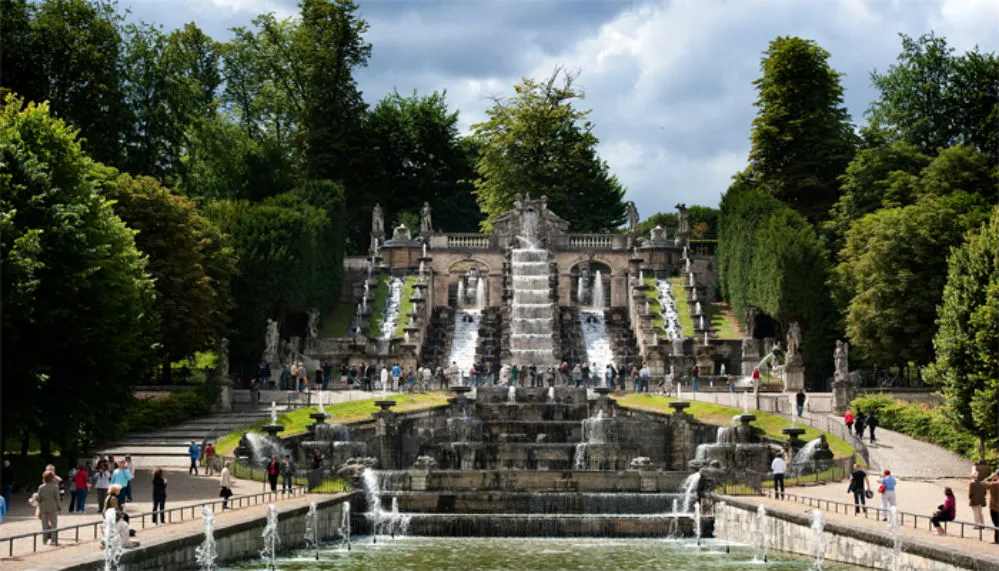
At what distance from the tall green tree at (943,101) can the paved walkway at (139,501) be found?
5089cm

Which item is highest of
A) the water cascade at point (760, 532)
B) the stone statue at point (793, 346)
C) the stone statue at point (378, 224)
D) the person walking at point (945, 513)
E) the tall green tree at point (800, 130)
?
the tall green tree at point (800, 130)

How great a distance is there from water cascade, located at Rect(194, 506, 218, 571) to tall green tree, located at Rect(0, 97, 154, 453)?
11.2m

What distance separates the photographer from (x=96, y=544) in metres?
25.2

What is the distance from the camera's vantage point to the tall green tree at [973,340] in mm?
38562

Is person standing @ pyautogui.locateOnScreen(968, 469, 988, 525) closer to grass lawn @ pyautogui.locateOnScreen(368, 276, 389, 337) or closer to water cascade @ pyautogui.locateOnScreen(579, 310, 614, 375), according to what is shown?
water cascade @ pyautogui.locateOnScreen(579, 310, 614, 375)

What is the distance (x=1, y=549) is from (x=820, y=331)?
50.7 metres

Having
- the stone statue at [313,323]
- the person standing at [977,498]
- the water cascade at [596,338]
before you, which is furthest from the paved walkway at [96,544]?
the water cascade at [596,338]

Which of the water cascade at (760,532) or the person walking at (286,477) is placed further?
the person walking at (286,477)

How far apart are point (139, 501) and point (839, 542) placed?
18.3m

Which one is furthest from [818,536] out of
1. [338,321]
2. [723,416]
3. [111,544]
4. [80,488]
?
[338,321]

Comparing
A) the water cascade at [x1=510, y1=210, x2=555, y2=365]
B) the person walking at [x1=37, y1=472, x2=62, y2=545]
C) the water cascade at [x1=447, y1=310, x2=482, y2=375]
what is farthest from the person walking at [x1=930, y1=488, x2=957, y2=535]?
the water cascade at [x1=510, y1=210, x2=555, y2=365]

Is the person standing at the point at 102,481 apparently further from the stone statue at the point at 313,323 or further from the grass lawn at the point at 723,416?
the stone statue at the point at 313,323

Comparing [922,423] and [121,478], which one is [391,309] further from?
[121,478]

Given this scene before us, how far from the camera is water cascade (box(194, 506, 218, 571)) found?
86.9ft
